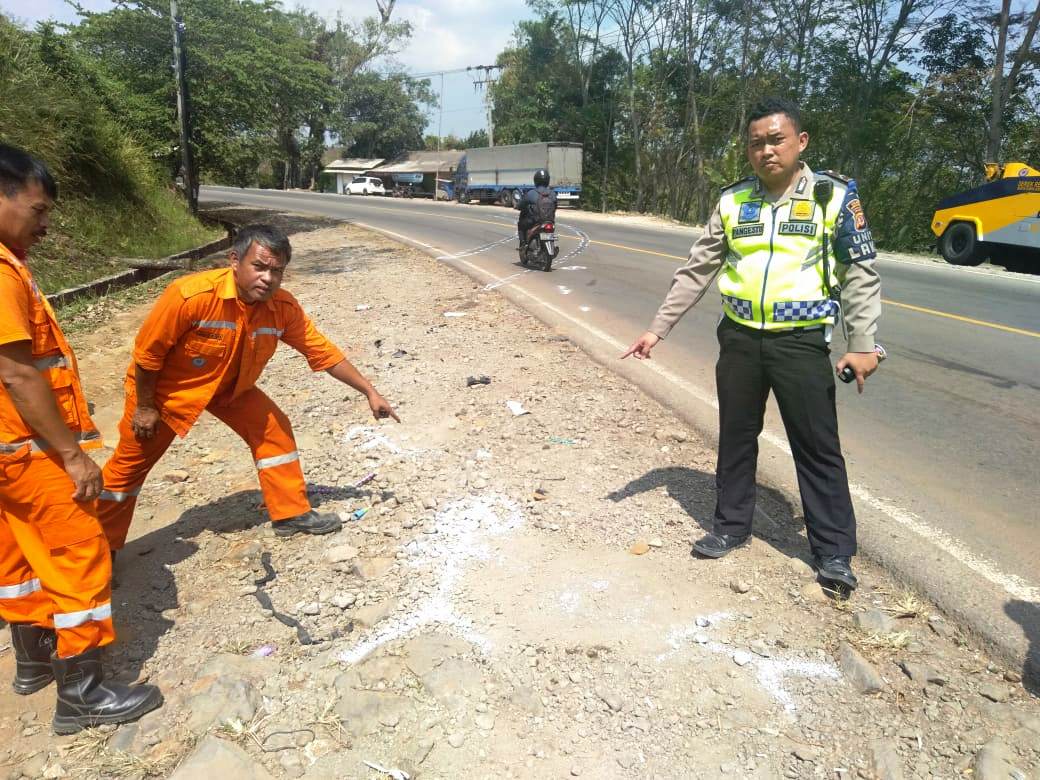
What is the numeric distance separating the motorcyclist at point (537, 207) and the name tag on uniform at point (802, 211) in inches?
375

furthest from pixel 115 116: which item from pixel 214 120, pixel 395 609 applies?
pixel 395 609

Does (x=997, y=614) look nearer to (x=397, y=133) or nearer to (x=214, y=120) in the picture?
(x=214, y=120)

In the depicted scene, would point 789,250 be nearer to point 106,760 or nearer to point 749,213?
point 749,213

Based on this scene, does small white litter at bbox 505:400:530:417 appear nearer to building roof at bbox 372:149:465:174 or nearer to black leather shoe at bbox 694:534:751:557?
black leather shoe at bbox 694:534:751:557

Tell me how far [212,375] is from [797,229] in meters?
2.50

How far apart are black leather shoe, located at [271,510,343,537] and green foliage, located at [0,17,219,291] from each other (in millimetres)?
7557

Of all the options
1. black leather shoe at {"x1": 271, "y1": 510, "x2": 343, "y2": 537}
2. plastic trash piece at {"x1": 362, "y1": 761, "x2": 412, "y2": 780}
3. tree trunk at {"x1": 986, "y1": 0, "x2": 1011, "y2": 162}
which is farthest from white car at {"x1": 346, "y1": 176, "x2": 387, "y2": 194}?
plastic trash piece at {"x1": 362, "y1": 761, "x2": 412, "y2": 780}

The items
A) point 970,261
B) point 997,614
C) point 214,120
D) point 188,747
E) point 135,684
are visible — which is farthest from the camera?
point 214,120

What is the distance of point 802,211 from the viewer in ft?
8.80

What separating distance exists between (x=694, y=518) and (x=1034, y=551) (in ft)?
4.97

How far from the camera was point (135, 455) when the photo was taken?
313cm

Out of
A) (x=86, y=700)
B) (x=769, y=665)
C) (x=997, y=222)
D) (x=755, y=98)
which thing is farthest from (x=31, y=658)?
(x=755, y=98)

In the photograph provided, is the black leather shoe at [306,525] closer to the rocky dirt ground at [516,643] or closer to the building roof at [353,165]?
the rocky dirt ground at [516,643]

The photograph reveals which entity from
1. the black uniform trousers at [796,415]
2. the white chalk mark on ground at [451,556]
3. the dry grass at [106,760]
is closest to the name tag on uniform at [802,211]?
the black uniform trousers at [796,415]
